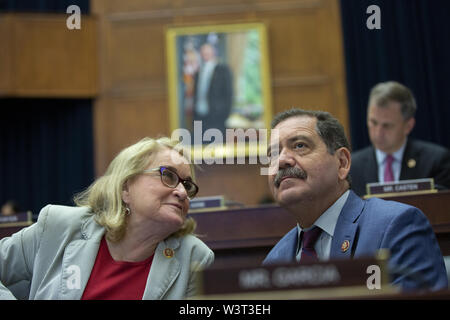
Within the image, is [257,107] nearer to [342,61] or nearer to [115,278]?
[342,61]

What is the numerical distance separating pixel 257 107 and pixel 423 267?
546 centimetres

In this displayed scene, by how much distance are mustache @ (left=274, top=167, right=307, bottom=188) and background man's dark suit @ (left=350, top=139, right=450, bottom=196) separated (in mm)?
1741

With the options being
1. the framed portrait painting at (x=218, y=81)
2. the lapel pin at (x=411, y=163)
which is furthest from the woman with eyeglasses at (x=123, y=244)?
the framed portrait painting at (x=218, y=81)

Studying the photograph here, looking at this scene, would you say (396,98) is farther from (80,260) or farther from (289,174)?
(80,260)

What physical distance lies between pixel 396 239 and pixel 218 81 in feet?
18.1

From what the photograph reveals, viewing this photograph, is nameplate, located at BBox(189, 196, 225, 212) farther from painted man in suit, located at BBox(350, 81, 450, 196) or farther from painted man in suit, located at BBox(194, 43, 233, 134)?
painted man in suit, located at BBox(194, 43, 233, 134)

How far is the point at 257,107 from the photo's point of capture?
287 inches

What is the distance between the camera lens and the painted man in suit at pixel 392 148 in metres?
4.16

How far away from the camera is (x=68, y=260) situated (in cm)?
237

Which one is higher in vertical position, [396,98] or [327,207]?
[396,98]

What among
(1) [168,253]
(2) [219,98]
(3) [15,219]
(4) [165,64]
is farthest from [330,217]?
(4) [165,64]

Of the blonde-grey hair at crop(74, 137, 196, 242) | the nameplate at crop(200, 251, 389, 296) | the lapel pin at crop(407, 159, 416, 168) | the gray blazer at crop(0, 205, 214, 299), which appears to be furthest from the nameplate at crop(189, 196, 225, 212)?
the nameplate at crop(200, 251, 389, 296)

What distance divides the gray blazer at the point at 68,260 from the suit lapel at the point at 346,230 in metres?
0.55
